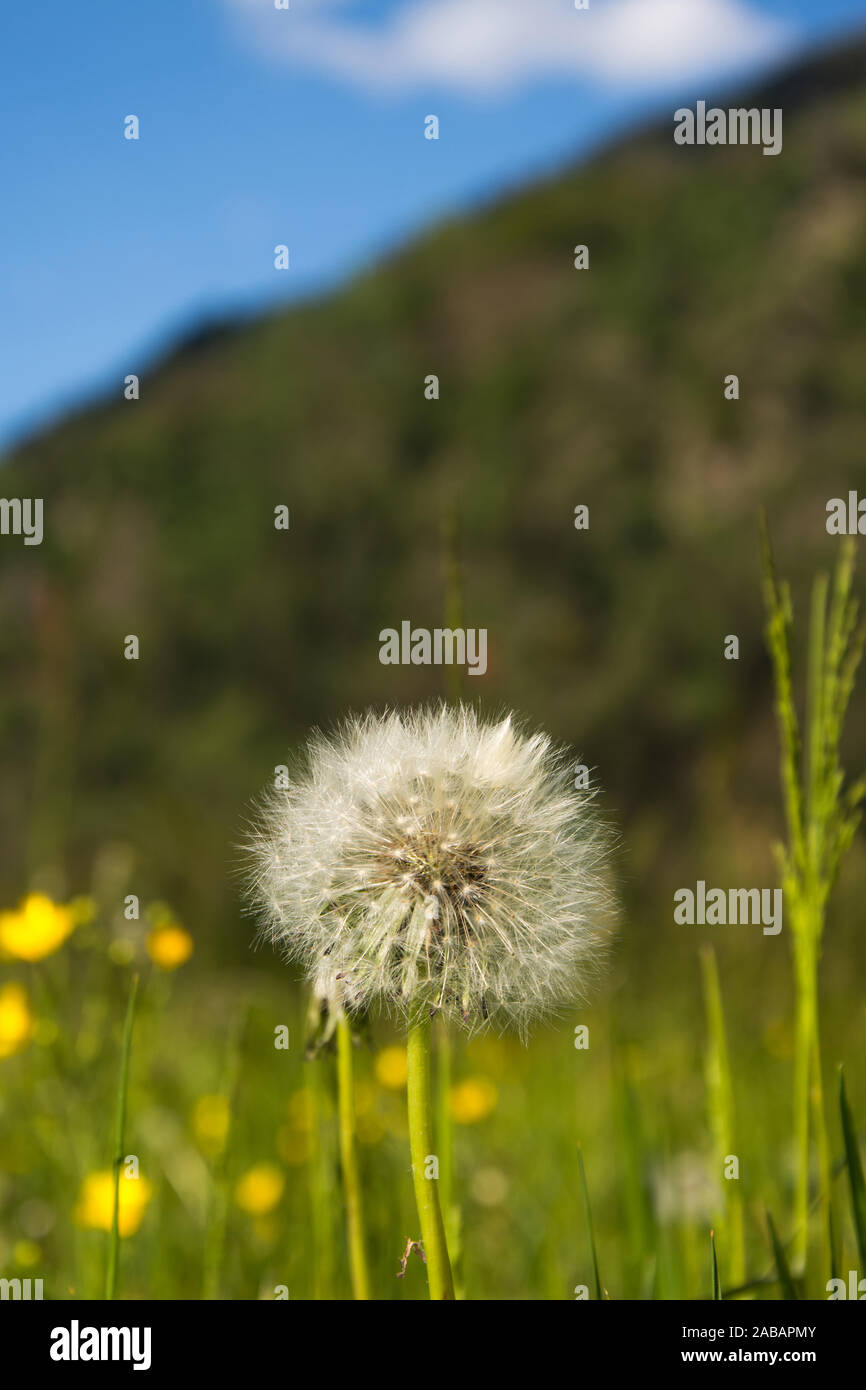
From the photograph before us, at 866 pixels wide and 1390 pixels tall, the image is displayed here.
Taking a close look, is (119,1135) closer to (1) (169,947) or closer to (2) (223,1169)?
(2) (223,1169)

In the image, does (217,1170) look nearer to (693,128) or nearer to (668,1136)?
(668,1136)

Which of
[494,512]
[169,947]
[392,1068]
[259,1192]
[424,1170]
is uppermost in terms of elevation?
[494,512]

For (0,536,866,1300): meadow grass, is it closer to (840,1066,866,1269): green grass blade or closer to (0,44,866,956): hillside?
(840,1066,866,1269): green grass blade

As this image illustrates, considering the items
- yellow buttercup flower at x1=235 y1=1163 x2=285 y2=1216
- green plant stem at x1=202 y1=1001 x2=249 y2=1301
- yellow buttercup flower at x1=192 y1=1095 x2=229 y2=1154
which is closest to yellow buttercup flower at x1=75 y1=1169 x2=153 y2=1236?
green plant stem at x1=202 y1=1001 x2=249 y2=1301

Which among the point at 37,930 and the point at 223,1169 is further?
the point at 37,930

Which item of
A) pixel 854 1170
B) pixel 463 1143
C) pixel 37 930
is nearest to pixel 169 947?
pixel 37 930
